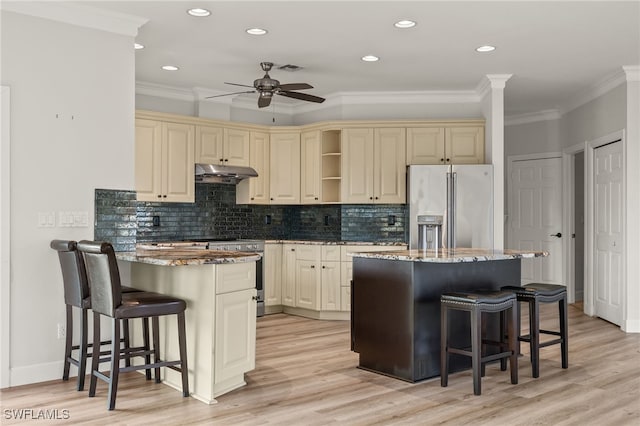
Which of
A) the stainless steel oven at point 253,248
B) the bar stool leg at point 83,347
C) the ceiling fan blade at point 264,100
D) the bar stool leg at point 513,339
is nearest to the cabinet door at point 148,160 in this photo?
the stainless steel oven at point 253,248

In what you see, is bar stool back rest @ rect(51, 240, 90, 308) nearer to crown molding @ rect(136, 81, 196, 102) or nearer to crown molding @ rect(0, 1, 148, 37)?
crown molding @ rect(0, 1, 148, 37)

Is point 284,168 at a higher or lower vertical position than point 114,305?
higher

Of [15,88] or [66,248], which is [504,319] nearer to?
[66,248]

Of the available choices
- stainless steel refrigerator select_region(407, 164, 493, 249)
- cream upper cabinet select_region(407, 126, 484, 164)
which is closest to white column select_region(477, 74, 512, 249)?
stainless steel refrigerator select_region(407, 164, 493, 249)

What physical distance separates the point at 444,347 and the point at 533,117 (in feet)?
17.7

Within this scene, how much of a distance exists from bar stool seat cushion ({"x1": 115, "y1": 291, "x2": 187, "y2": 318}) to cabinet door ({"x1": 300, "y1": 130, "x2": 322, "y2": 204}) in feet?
11.9

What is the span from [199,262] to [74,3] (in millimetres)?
2087

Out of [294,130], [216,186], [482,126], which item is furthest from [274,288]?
[482,126]

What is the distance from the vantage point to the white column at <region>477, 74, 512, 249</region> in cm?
648

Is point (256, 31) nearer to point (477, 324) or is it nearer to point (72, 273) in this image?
point (72, 273)

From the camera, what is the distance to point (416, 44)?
529 cm

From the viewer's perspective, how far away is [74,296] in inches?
156

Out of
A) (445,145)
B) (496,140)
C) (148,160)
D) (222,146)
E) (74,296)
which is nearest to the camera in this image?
(74,296)

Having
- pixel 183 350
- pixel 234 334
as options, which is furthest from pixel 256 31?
pixel 183 350
